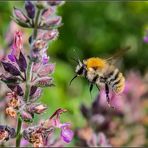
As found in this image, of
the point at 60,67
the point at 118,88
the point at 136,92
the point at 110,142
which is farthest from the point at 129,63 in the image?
the point at 118,88

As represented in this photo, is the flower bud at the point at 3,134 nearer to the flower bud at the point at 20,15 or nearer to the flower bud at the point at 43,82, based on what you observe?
the flower bud at the point at 43,82

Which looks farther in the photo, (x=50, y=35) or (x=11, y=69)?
(x=11, y=69)

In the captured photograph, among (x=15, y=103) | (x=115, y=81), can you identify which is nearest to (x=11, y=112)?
(x=15, y=103)

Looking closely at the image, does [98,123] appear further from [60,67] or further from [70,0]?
[70,0]

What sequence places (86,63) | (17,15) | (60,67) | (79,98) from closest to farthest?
(17,15) < (86,63) < (79,98) < (60,67)

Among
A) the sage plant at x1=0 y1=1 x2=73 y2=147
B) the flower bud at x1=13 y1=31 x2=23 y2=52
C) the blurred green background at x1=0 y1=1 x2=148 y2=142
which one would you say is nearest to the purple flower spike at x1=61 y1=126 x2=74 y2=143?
the sage plant at x1=0 y1=1 x2=73 y2=147

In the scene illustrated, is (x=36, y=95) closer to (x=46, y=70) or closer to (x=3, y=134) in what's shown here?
(x=46, y=70)

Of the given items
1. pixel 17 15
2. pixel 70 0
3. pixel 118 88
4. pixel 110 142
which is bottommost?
pixel 110 142
